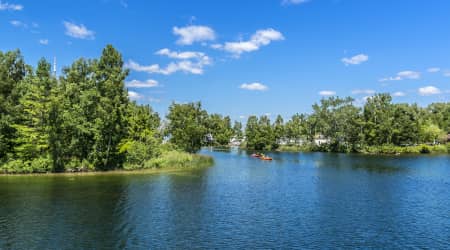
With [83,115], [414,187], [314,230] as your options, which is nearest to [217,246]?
[314,230]

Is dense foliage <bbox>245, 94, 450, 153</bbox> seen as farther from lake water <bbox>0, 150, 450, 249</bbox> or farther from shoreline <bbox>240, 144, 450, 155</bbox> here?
lake water <bbox>0, 150, 450, 249</bbox>

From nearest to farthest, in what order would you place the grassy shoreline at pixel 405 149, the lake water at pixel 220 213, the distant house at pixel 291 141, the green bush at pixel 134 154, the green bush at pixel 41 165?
the lake water at pixel 220 213, the green bush at pixel 41 165, the green bush at pixel 134 154, the grassy shoreline at pixel 405 149, the distant house at pixel 291 141

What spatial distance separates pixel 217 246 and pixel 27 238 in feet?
49.0

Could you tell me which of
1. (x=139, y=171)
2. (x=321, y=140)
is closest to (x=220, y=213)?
(x=139, y=171)

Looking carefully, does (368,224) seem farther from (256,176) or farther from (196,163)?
(196,163)

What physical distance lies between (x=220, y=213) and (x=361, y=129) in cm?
12191

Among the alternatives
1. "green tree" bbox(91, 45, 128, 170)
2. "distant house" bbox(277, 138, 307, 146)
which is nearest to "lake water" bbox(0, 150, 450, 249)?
"green tree" bbox(91, 45, 128, 170)

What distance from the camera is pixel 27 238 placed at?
92.1 ft

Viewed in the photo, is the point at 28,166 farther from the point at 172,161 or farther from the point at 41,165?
the point at 172,161

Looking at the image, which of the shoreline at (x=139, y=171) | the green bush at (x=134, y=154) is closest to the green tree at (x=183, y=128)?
the shoreline at (x=139, y=171)

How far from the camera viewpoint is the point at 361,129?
5704 inches

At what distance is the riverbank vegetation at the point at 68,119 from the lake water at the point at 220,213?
8405 mm

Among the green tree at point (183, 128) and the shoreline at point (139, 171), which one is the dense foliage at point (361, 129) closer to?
the green tree at point (183, 128)

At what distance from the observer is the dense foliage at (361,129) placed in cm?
14025
